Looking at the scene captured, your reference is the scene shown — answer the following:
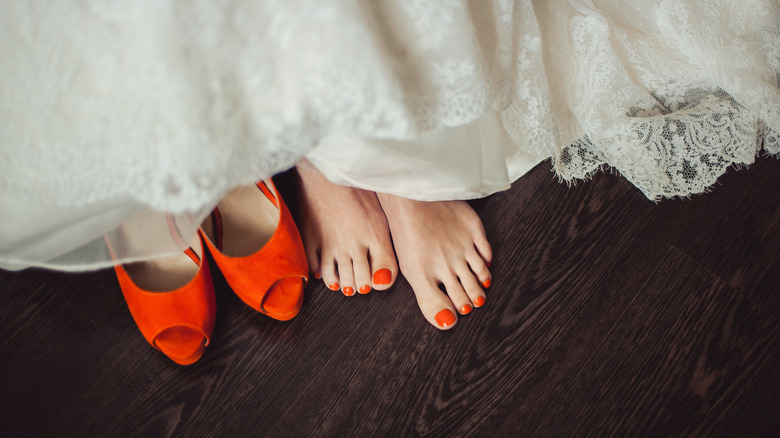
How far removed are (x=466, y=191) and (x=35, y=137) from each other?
18.5 inches

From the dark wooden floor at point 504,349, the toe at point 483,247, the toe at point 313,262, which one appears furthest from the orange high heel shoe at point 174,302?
the toe at point 483,247

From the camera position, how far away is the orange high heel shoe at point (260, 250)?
708 mm

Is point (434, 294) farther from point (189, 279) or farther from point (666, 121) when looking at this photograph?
point (666, 121)

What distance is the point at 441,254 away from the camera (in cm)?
77

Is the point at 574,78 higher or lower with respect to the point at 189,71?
lower

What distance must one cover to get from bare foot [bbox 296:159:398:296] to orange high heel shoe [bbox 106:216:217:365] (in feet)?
0.55

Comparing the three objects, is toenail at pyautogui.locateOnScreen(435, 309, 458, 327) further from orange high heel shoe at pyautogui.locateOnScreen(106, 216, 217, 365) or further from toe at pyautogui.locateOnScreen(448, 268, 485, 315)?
orange high heel shoe at pyautogui.locateOnScreen(106, 216, 217, 365)

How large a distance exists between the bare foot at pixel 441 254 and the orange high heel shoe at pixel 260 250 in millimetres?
159

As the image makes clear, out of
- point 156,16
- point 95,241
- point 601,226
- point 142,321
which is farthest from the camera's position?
point 601,226

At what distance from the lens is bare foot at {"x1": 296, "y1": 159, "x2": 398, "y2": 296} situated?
77 centimetres

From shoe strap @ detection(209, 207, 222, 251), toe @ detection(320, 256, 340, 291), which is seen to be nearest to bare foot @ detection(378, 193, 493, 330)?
toe @ detection(320, 256, 340, 291)

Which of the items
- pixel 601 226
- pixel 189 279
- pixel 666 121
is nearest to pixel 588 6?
pixel 666 121

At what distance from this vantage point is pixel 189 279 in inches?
29.2

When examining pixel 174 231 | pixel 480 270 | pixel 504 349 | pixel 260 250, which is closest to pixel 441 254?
pixel 480 270
